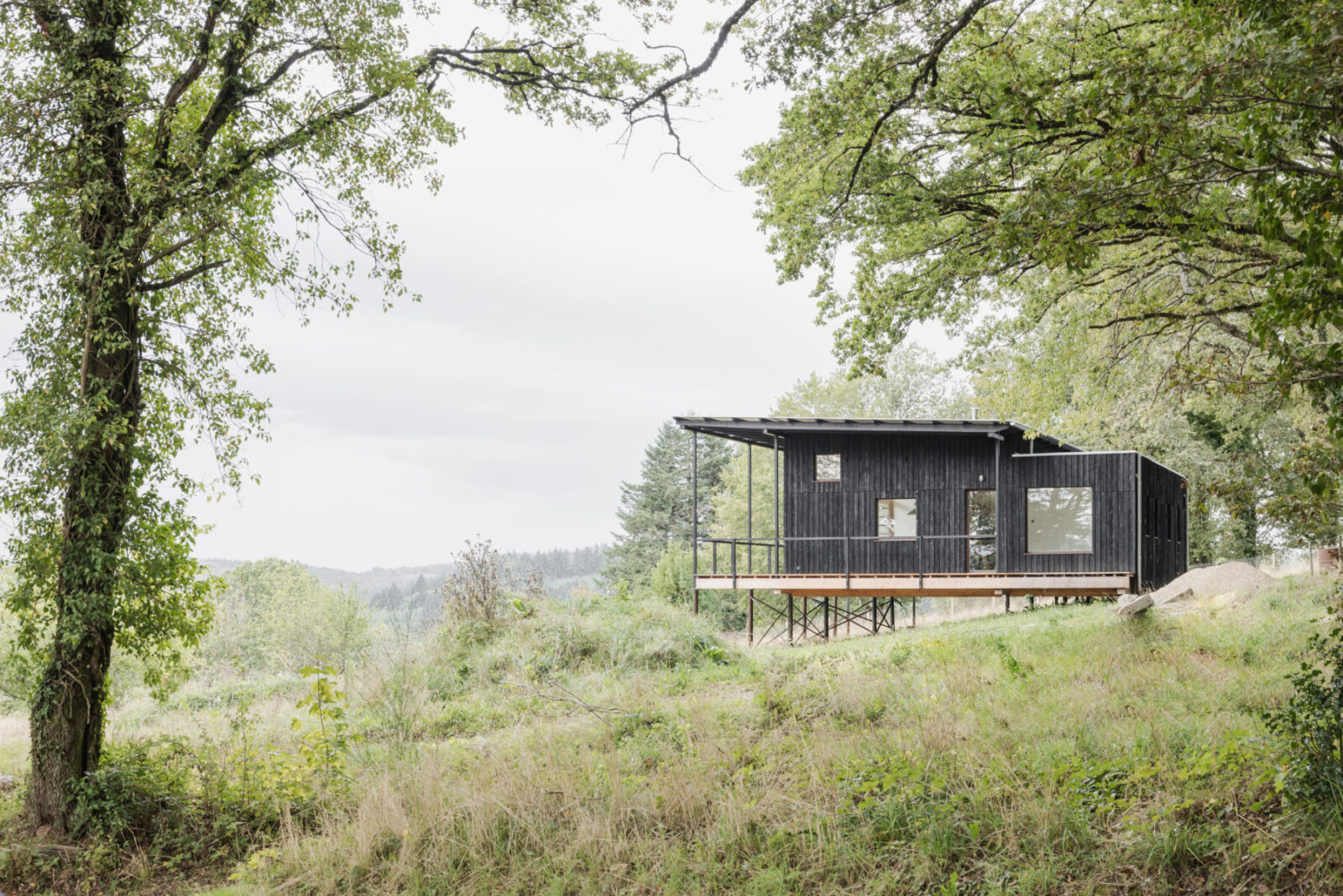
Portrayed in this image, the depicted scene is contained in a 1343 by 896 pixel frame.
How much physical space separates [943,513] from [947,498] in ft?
1.07

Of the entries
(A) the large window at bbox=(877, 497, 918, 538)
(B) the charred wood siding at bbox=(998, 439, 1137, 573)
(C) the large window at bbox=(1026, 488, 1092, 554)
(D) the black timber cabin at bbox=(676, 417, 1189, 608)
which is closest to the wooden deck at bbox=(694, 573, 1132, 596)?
(D) the black timber cabin at bbox=(676, 417, 1189, 608)

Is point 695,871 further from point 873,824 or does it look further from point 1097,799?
point 1097,799

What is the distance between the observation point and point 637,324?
55.1 meters

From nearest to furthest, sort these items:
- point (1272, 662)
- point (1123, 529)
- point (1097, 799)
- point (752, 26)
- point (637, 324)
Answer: point (1097, 799)
point (752, 26)
point (1272, 662)
point (1123, 529)
point (637, 324)

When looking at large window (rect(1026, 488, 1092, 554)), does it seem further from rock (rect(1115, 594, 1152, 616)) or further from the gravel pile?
rock (rect(1115, 594, 1152, 616))

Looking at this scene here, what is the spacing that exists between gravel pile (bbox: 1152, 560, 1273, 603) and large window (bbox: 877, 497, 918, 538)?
6557mm

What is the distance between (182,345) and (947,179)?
7827mm

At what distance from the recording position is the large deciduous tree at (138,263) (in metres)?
8.08

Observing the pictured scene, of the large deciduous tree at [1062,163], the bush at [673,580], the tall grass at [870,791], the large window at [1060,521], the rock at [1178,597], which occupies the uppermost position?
the large deciduous tree at [1062,163]

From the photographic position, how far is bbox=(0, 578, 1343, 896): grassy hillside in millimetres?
4633

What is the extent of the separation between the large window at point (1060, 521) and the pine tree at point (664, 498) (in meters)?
21.6

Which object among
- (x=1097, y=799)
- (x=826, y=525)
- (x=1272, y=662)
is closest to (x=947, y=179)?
(x=1272, y=662)

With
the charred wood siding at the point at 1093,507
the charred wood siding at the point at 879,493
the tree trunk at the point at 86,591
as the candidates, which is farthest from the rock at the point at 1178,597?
the tree trunk at the point at 86,591

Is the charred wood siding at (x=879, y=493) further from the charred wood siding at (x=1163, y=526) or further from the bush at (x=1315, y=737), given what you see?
the bush at (x=1315, y=737)
